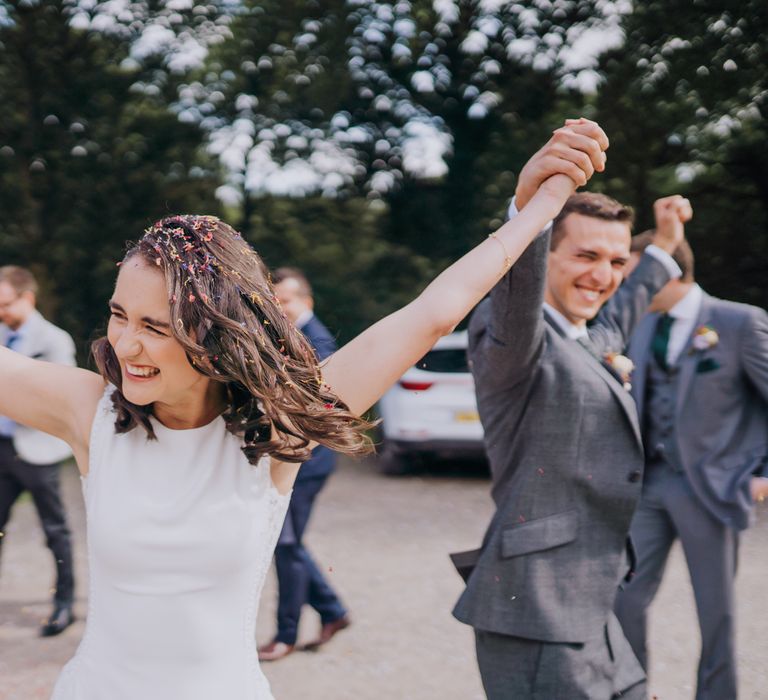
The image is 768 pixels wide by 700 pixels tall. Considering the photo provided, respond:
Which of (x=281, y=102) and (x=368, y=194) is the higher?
(x=281, y=102)

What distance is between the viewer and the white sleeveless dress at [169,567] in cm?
185

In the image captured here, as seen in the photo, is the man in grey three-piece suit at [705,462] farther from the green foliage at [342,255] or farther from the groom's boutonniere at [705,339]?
the green foliage at [342,255]

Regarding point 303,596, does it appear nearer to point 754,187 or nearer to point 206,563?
point 206,563

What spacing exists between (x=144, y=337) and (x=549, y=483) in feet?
4.20

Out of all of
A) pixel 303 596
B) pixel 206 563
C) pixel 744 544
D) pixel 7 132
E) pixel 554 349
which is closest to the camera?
pixel 206 563

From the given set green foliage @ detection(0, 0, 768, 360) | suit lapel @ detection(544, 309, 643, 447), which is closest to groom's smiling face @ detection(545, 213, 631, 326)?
suit lapel @ detection(544, 309, 643, 447)

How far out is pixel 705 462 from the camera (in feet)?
13.2

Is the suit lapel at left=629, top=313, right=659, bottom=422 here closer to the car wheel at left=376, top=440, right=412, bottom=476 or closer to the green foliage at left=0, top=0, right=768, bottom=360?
the car wheel at left=376, top=440, right=412, bottom=476

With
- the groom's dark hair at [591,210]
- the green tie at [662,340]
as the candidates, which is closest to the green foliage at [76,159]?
the green tie at [662,340]

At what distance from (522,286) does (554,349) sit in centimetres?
31

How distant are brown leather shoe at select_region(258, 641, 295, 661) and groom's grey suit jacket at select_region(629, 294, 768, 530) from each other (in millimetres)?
2461

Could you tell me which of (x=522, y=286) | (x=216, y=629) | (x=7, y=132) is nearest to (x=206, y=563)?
(x=216, y=629)

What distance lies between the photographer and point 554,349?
266 centimetres

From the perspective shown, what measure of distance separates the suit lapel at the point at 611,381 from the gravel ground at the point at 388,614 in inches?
101
